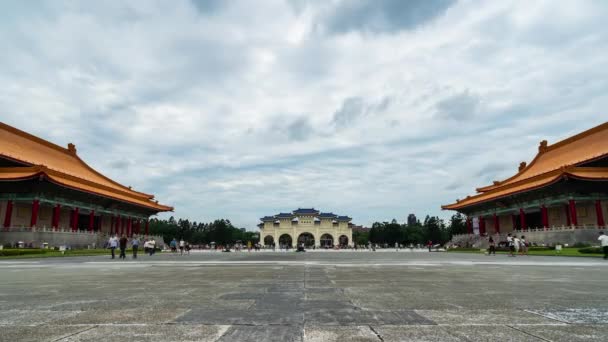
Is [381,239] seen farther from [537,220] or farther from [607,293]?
[607,293]

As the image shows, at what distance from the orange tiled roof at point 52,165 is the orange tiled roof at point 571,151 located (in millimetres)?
51153

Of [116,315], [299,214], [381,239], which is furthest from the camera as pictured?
[381,239]

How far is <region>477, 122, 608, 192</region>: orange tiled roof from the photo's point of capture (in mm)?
40797

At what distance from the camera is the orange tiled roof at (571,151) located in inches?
1606

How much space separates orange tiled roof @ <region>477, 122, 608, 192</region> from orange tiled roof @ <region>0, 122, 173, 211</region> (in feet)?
168

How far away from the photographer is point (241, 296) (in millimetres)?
5641

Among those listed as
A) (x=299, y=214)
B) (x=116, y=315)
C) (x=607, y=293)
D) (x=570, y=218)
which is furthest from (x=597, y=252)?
(x=299, y=214)

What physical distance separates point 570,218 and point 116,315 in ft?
149

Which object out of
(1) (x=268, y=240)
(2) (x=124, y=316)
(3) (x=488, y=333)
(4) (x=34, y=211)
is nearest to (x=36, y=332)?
(2) (x=124, y=316)

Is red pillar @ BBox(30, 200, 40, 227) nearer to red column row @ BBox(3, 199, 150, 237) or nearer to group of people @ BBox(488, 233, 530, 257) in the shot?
red column row @ BBox(3, 199, 150, 237)

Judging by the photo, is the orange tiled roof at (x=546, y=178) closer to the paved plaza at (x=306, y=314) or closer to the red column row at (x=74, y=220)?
the paved plaza at (x=306, y=314)

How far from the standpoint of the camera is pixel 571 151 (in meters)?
45.5

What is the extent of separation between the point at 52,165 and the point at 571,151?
203 feet

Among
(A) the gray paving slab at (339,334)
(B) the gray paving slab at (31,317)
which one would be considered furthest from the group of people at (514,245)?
(B) the gray paving slab at (31,317)
